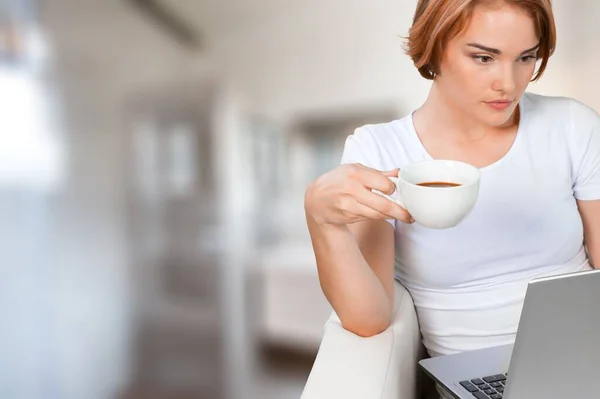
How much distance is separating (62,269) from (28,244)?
179mm

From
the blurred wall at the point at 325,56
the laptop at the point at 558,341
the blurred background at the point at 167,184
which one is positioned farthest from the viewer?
the blurred background at the point at 167,184

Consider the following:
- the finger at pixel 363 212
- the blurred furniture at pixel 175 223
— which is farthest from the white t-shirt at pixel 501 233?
the blurred furniture at pixel 175 223

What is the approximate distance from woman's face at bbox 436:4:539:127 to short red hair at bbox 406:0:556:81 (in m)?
0.01

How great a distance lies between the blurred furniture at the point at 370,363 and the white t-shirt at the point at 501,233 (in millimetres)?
69

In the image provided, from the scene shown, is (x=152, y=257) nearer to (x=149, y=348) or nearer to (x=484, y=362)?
(x=149, y=348)

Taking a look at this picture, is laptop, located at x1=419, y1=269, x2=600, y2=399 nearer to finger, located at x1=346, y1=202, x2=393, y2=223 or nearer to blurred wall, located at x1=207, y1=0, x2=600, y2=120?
finger, located at x1=346, y1=202, x2=393, y2=223

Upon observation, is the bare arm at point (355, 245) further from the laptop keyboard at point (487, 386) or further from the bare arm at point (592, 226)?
the bare arm at point (592, 226)

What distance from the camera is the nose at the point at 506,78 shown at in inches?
37.0

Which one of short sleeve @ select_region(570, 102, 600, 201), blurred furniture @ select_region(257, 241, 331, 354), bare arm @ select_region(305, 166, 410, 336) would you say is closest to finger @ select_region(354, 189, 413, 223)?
bare arm @ select_region(305, 166, 410, 336)

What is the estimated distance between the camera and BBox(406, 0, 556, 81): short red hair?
937 mm

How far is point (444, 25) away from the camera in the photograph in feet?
3.13

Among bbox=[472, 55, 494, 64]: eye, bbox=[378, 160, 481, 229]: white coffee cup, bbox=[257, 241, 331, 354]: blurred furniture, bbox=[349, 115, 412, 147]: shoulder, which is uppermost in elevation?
bbox=[472, 55, 494, 64]: eye

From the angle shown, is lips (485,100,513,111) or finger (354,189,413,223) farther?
lips (485,100,513,111)

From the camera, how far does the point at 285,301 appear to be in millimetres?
2762
